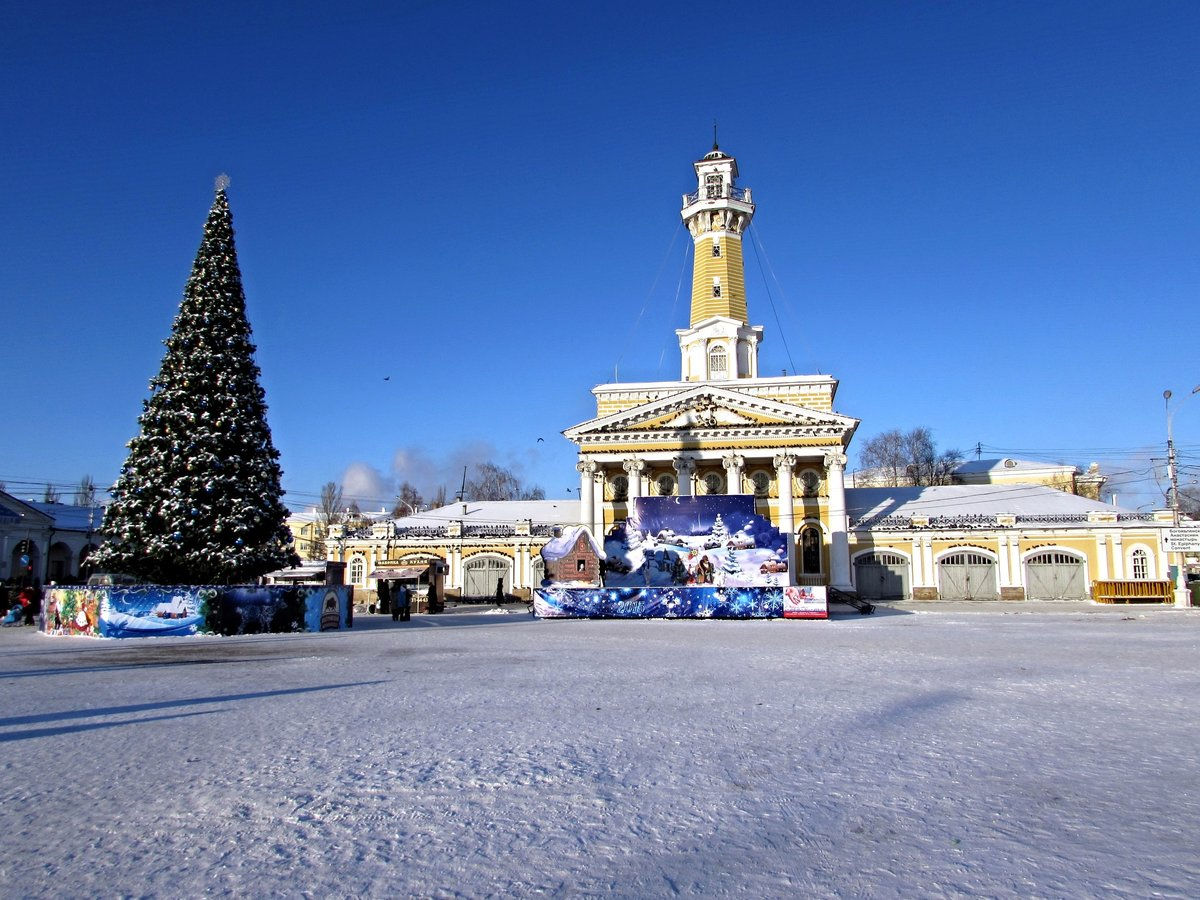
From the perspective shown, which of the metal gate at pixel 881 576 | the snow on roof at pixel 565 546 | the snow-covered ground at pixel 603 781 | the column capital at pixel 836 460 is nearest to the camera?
the snow-covered ground at pixel 603 781

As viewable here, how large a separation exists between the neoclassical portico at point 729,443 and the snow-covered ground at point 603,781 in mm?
32215

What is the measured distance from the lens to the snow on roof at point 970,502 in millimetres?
49312

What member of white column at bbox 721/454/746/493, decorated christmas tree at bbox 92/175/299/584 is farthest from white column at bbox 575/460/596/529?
decorated christmas tree at bbox 92/175/299/584

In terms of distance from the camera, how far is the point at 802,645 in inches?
786

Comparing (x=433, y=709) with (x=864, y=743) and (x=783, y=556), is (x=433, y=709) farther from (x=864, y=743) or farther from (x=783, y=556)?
(x=783, y=556)

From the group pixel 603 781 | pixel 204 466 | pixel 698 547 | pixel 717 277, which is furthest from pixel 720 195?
pixel 603 781

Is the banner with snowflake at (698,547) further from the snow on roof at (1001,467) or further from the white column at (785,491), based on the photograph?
the snow on roof at (1001,467)

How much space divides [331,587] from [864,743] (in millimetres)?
21560

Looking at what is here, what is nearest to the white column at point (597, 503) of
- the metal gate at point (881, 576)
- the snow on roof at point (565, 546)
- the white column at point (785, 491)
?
the white column at point (785, 491)

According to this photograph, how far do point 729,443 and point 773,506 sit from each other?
14.8 ft

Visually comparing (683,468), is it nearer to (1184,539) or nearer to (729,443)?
(729,443)

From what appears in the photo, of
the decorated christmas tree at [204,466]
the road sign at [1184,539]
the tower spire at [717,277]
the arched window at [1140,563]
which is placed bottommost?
the arched window at [1140,563]

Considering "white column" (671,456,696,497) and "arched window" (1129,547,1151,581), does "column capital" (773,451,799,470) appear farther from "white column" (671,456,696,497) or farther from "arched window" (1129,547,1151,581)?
"arched window" (1129,547,1151,581)

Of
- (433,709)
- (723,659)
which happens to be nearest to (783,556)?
(723,659)
